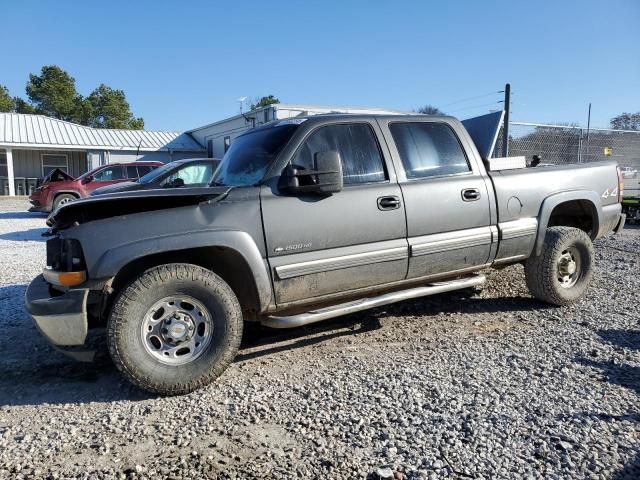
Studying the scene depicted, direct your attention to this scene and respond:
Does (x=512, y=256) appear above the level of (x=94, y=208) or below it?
below

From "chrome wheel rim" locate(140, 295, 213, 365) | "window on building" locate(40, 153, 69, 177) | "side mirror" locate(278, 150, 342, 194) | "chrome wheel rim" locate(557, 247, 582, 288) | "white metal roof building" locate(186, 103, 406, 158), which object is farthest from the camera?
"window on building" locate(40, 153, 69, 177)

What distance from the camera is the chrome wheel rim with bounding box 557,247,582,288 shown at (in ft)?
16.6

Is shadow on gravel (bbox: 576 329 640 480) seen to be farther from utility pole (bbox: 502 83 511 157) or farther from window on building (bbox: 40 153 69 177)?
window on building (bbox: 40 153 69 177)

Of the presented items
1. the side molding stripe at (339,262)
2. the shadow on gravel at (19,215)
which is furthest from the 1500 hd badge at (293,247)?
the shadow on gravel at (19,215)

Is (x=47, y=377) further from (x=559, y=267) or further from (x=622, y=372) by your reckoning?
(x=559, y=267)

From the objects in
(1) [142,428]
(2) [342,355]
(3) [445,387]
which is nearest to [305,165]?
(2) [342,355]

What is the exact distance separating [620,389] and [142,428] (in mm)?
3112

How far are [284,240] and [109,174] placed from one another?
42.9 ft

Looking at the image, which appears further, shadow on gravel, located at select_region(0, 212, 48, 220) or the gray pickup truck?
shadow on gravel, located at select_region(0, 212, 48, 220)

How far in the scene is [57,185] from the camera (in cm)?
1466

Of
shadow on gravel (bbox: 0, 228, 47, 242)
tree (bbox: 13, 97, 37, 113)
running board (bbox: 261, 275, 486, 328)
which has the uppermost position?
tree (bbox: 13, 97, 37, 113)

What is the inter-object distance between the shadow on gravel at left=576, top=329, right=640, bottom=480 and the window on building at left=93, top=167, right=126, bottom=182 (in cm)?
1373

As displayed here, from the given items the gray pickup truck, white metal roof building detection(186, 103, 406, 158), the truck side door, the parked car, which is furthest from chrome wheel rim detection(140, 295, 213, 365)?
white metal roof building detection(186, 103, 406, 158)

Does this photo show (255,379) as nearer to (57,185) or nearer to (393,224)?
(393,224)
